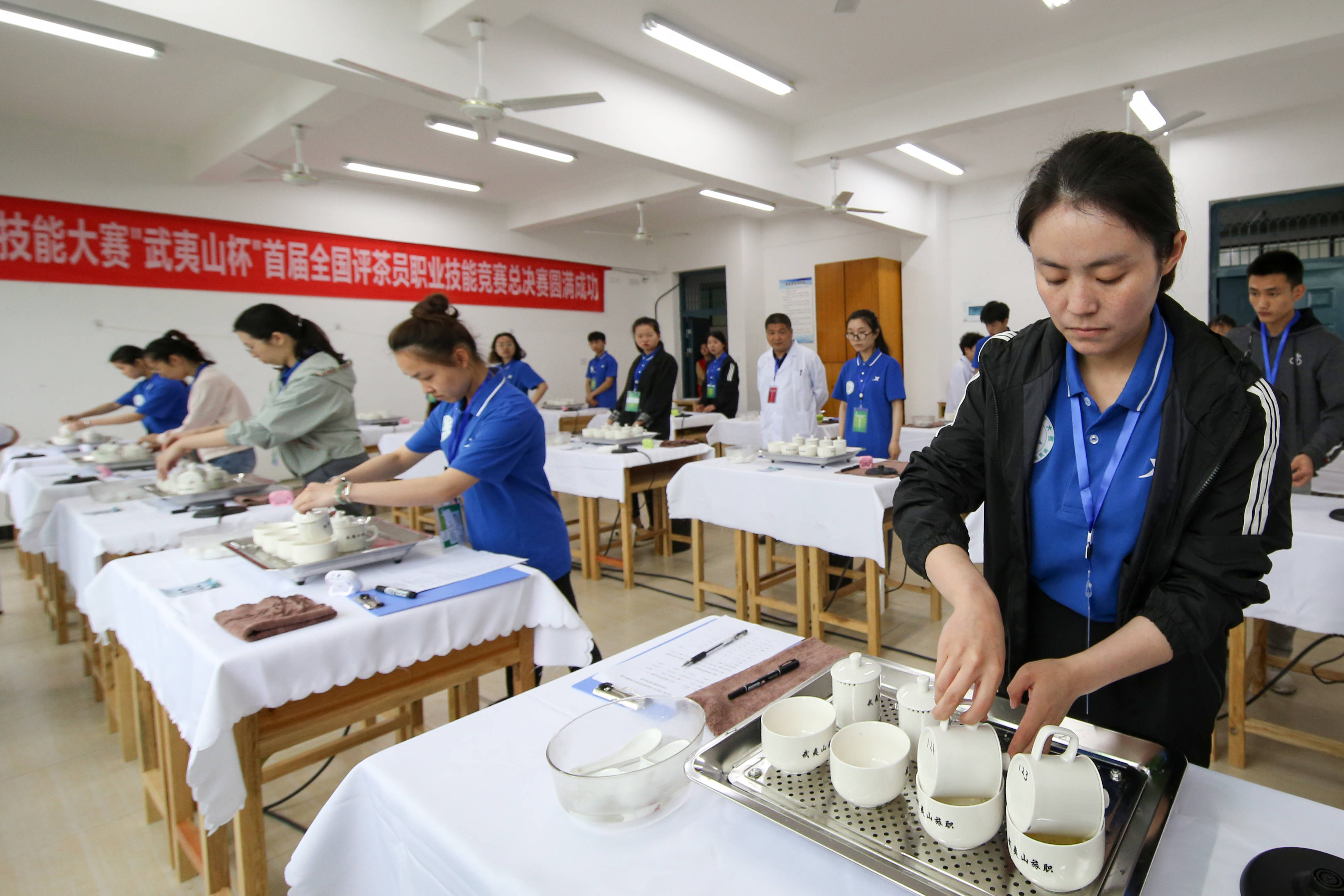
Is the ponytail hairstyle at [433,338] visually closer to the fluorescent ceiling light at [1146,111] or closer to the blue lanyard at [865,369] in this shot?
the blue lanyard at [865,369]

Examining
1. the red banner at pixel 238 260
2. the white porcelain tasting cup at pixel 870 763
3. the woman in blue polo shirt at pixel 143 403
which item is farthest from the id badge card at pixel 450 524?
the red banner at pixel 238 260

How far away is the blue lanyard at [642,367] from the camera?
5.00 metres

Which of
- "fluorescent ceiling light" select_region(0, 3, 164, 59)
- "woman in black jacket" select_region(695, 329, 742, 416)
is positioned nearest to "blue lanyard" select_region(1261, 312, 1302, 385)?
"woman in black jacket" select_region(695, 329, 742, 416)

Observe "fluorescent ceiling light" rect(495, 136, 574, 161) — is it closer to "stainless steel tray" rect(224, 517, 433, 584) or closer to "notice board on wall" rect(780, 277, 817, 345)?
"notice board on wall" rect(780, 277, 817, 345)

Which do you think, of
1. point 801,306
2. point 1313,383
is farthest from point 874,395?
point 801,306

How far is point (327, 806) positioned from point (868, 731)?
656mm

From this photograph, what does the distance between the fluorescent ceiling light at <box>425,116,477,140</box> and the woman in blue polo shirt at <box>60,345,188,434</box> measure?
2.38 metres

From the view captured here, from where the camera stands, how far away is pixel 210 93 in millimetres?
4977

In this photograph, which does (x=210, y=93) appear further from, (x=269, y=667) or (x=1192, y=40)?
(x=1192, y=40)

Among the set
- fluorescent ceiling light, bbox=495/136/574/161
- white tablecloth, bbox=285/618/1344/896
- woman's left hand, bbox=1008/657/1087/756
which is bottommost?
white tablecloth, bbox=285/618/1344/896

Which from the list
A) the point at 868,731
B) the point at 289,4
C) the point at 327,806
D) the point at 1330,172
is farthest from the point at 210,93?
the point at 1330,172

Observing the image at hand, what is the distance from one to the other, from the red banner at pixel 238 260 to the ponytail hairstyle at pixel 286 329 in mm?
4638

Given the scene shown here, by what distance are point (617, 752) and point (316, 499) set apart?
3.94 ft

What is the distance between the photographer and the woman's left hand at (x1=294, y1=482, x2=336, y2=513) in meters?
1.69
